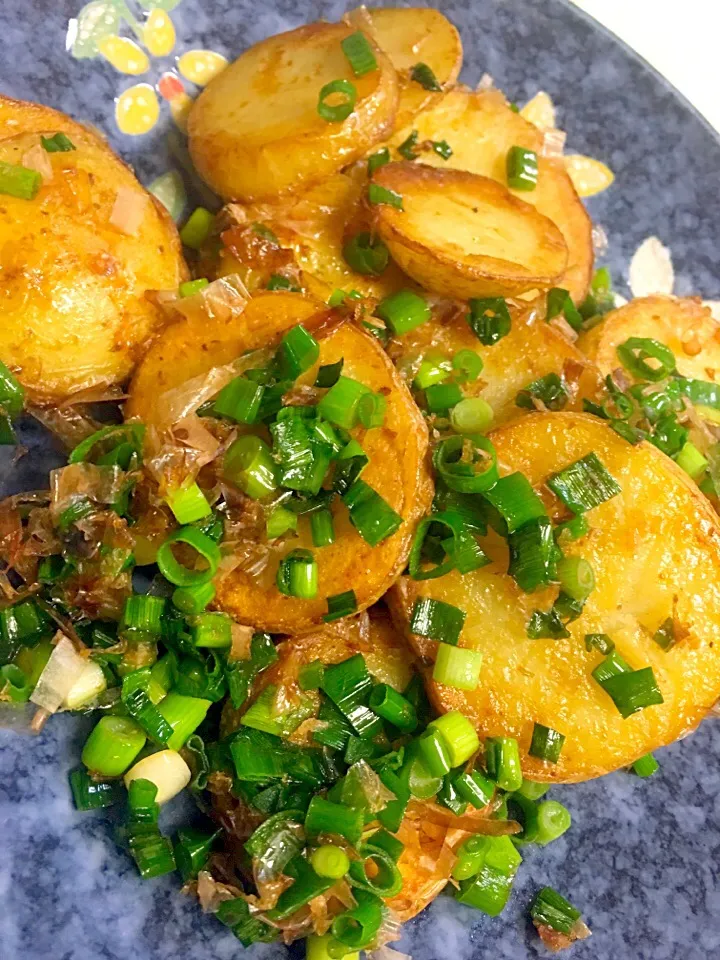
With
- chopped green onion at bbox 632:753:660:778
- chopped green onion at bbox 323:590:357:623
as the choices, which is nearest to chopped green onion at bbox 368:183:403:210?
chopped green onion at bbox 323:590:357:623

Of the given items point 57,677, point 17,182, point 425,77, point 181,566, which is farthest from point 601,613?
point 17,182

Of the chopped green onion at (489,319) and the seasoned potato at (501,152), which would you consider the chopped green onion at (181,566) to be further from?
the seasoned potato at (501,152)

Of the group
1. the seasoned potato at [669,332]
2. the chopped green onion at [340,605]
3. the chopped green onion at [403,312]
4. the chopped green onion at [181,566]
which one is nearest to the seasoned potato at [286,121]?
the chopped green onion at [403,312]

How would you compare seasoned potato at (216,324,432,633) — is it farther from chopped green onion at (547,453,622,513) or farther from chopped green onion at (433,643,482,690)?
chopped green onion at (547,453,622,513)

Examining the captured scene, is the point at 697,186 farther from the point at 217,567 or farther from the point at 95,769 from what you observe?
the point at 95,769

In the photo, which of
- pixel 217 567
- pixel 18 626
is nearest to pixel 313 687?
pixel 217 567

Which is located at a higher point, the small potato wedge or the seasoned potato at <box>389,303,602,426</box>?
the small potato wedge

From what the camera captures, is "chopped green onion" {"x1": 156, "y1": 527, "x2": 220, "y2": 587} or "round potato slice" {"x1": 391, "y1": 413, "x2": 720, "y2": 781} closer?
"chopped green onion" {"x1": 156, "y1": 527, "x2": 220, "y2": 587}
